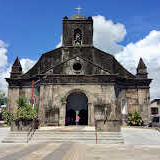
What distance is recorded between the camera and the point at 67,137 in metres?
15.6

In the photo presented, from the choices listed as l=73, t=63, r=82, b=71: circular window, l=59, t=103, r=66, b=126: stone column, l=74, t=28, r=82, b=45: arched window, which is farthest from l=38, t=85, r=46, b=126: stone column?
l=74, t=28, r=82, b=45: arched window

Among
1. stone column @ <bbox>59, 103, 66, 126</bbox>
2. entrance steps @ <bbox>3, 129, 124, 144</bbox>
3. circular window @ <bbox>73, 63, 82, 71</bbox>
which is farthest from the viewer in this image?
circular window @ <bbox>73, 63, 82, 71</bbox>

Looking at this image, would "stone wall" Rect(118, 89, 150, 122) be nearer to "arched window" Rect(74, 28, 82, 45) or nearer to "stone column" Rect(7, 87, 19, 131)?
"arched window" Rect(74, 28, 82, 45)

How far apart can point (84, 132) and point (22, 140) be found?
5.41 meters

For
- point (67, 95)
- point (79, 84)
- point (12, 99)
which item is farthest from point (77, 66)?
point (12, 99)

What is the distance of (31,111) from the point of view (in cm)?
1773

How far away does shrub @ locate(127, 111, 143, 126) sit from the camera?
83.7ft

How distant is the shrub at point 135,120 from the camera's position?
25.5 meters

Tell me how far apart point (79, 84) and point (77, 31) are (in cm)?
1303

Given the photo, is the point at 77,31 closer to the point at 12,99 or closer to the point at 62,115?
the point at 12,99

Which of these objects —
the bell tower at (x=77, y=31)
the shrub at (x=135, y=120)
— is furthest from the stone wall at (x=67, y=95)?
the bell tower at (x=77, y=31)

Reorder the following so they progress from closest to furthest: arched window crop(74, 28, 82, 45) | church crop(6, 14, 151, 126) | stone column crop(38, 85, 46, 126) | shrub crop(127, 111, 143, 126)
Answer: stone column crop(38, 85, 46, 126) → church crop(6, 14, 151, 126) → shrub crop(127, 111, 143, 126) → arched window crop(74, 28, 82, 45)

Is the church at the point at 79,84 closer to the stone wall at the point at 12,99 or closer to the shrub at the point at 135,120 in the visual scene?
the stone wall at the point at 12,99

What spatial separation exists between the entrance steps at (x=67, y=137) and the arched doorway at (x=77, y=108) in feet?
29.2
